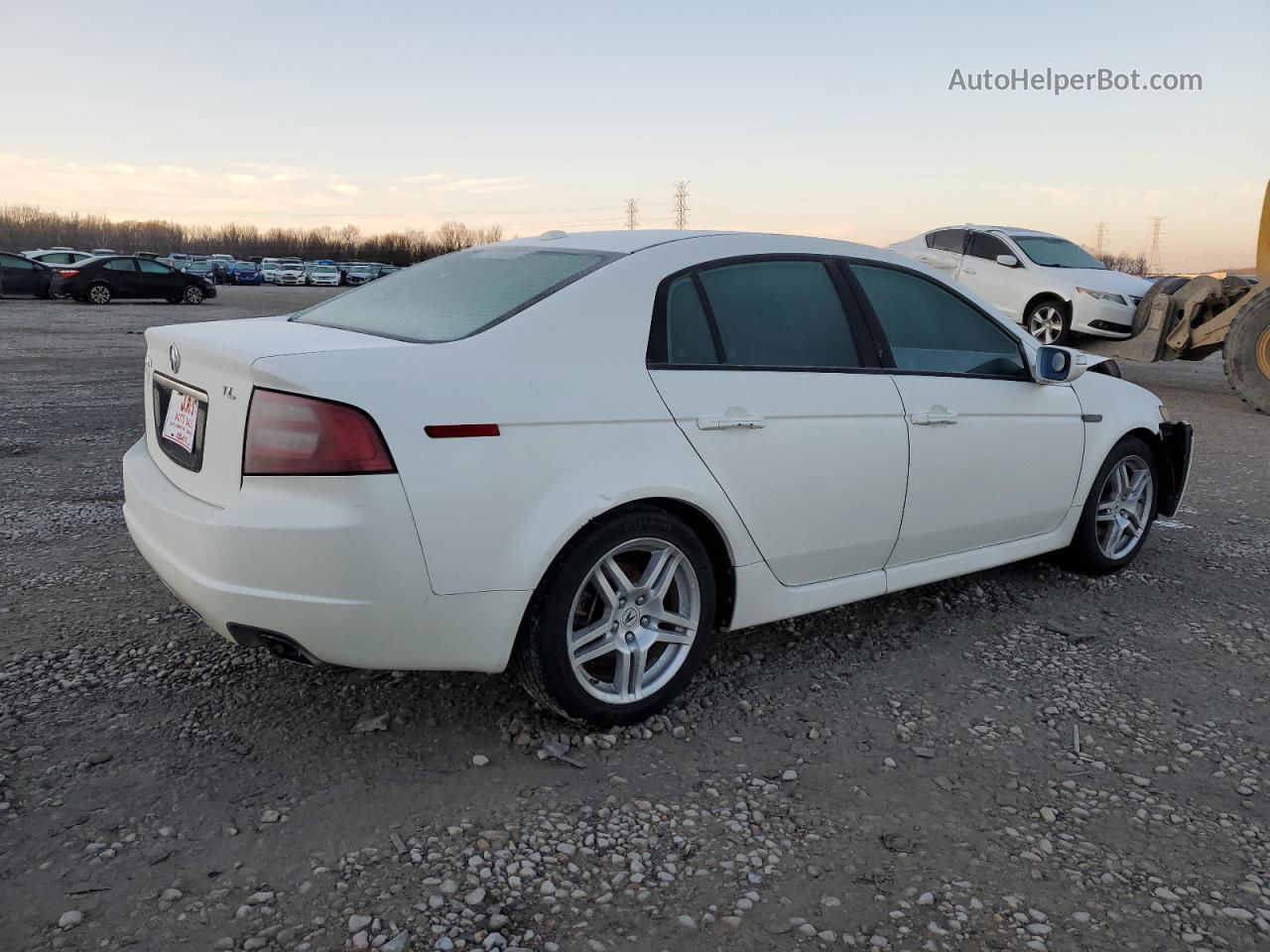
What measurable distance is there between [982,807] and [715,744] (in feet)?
2.61

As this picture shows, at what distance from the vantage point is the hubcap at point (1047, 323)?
42.2 feet

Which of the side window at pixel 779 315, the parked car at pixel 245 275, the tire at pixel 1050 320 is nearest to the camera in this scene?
the side window at pixel 779 315

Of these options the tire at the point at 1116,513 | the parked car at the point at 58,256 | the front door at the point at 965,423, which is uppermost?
the parked car at the point at 58,256

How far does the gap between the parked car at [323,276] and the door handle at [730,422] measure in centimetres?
4987

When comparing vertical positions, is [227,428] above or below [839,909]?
above

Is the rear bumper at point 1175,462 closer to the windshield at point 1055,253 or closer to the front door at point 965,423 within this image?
the front door at point 965,423

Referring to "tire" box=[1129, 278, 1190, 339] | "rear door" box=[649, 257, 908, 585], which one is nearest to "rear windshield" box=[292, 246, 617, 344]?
"rear door" box=[649, 257, 908, 585]

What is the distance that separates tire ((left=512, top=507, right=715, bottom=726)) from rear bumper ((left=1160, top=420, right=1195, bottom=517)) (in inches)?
120

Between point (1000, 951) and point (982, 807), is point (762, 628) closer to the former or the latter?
point (982, 807)

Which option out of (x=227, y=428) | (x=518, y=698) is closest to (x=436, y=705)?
(x=518, y=698)

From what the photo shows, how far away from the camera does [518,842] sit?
2613 millimetres

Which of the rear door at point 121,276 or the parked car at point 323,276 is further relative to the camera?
the parked car at point 323,276

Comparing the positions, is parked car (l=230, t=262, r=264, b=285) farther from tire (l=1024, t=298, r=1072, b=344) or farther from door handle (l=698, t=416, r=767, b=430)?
door handle (l=698, t=416, r=767, b=430)

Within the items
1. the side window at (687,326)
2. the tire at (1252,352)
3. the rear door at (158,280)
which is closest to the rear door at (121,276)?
the rear door at (158,280)
